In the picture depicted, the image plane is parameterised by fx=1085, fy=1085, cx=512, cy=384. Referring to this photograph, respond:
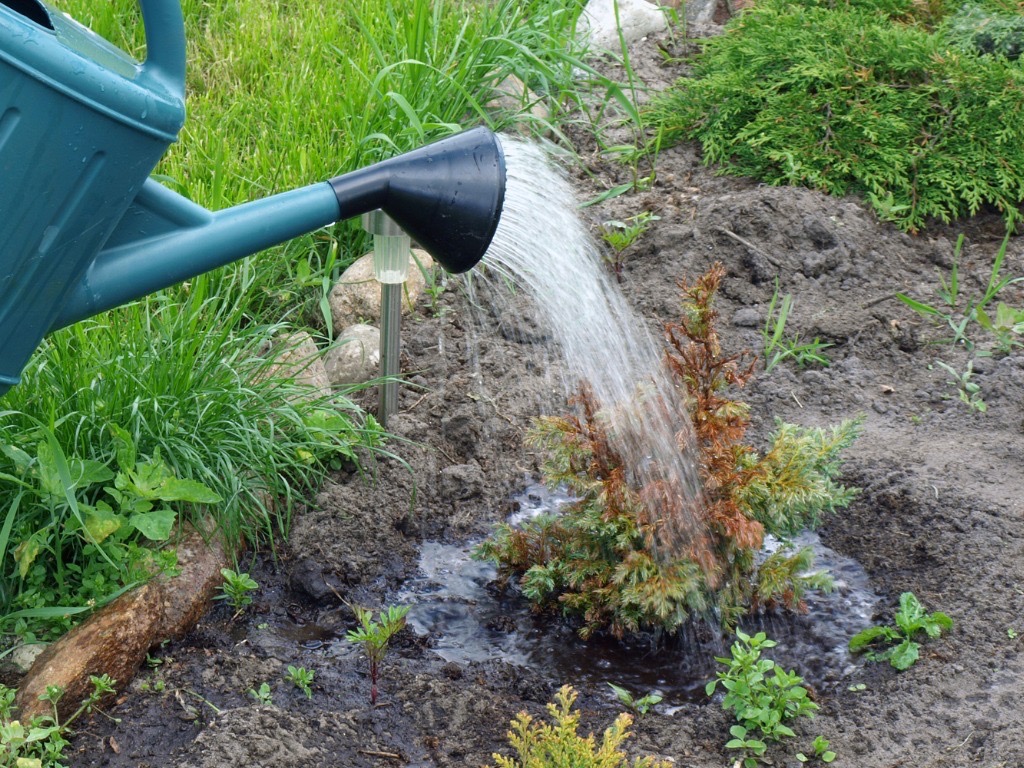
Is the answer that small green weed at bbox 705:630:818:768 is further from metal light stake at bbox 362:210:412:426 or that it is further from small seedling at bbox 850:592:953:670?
metal light stake at bbox 362:210:412:426

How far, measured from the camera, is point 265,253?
10.6 ft

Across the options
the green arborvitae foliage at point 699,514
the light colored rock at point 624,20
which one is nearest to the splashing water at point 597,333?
the green arborvitae foliage at point 699,514

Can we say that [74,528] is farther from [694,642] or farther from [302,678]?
[694,642]

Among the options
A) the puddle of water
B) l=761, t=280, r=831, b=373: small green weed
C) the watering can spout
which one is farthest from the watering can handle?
l=761, t=280, r=831, b=373: small green weed

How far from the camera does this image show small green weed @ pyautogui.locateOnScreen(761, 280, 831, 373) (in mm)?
3334

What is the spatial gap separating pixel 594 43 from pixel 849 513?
2835 millimetres

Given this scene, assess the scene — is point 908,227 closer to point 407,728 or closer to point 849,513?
point 849,513

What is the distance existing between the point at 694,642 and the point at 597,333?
3.11ft

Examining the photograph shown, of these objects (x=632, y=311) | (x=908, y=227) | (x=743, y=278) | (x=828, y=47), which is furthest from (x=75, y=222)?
(x=828, y=47)

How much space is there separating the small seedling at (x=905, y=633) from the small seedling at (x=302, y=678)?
117 centimetres

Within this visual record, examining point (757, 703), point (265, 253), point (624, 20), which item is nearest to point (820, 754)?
point (757, 703)

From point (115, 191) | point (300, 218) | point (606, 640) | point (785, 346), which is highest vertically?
point (115, 191)

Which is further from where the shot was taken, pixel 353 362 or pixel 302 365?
pixel 353 362

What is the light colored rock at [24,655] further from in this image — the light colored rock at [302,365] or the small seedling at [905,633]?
the small seedling at [905,633]
